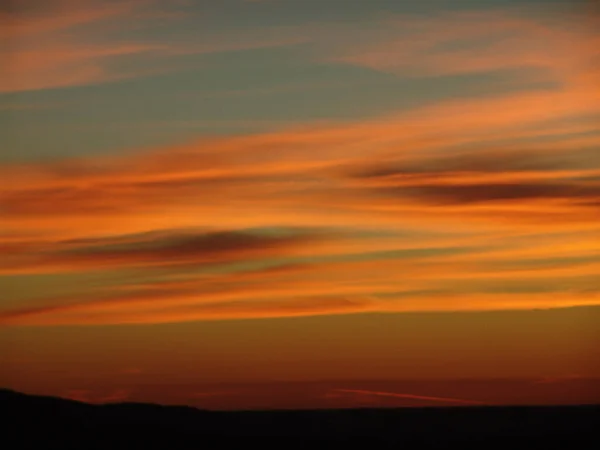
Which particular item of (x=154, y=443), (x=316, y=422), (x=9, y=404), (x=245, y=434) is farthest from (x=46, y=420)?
(x=316, y=422)

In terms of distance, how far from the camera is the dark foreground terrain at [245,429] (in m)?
10.1

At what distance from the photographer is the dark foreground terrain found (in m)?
10.1

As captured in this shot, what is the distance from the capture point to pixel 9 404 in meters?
10.6

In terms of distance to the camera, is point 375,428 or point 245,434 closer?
point 245,434

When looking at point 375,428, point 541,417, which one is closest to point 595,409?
point 541,417

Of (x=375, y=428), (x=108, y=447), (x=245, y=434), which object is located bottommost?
(x=108, y=447)

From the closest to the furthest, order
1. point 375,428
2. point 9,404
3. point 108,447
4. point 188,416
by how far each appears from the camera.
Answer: point 108,447, point 9,404, point 188,416, point 375,428

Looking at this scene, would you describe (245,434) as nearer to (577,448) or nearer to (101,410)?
(101,410)

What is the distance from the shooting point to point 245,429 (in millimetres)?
11328

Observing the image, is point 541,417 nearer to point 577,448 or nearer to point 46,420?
point 577,448

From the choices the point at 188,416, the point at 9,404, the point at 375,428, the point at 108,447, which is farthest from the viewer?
the point at 375,428

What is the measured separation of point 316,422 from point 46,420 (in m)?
3.75

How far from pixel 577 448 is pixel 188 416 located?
A: 4.21 m

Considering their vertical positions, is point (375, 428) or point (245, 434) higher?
point (375, 428)
